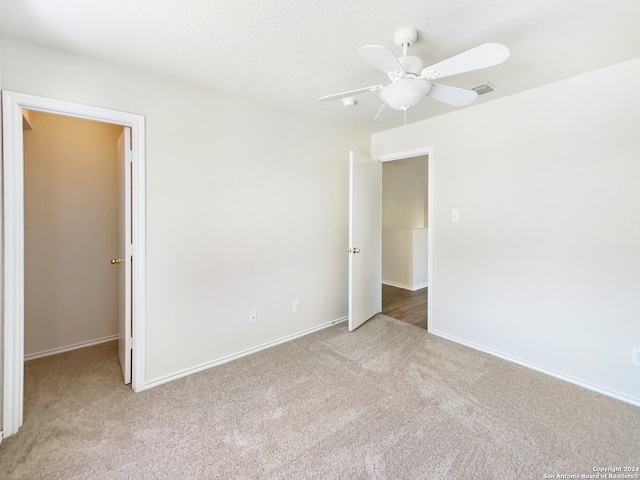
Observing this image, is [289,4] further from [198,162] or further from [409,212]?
[409,212]

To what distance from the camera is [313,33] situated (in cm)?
163

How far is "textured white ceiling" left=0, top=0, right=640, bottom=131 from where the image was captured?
1428 mm

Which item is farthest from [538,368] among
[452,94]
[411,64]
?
[411,64]

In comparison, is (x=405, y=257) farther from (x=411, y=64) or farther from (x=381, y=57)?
(x=381, y=57)

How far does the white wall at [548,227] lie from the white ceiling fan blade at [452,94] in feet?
A: 3.57

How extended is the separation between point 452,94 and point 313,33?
0.88 metres

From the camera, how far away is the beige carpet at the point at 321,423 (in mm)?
1468

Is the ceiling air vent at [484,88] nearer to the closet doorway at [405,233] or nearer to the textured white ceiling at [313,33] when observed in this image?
the textured white ceiling at [313,33]

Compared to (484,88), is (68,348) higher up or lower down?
lower down

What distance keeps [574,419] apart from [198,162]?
3.17 m

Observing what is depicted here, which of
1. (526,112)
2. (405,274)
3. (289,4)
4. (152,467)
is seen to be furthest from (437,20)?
(405,274)

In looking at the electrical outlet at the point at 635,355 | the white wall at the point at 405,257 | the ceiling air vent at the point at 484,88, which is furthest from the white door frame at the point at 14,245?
the white wall at the point at 405,257

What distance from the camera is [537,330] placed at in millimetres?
2387

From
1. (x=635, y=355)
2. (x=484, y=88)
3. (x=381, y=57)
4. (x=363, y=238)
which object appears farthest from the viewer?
(x=363, y=238)
